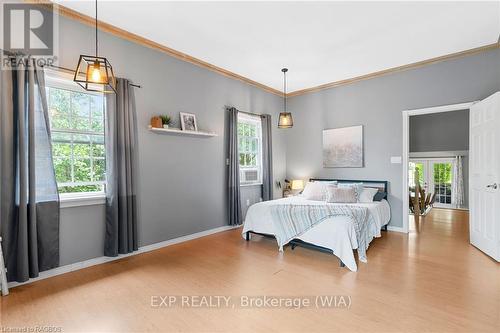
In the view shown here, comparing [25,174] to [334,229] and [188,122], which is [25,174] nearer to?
[188,122]

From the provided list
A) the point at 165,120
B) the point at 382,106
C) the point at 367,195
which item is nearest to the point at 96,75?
the point at 165,120

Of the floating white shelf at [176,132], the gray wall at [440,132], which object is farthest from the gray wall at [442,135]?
the floating white shelf at [176,132]

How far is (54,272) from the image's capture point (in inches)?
113

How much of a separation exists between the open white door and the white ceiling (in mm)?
1045

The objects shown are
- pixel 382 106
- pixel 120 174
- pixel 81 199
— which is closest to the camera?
pixel 81 199

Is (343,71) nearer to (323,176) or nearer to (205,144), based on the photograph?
(323,176)

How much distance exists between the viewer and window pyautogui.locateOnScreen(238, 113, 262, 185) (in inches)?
210

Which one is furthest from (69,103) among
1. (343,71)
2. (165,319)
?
(343,71)

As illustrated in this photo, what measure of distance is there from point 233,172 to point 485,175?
3.72 metres

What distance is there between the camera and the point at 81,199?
3031mm

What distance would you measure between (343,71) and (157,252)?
14.3 ft

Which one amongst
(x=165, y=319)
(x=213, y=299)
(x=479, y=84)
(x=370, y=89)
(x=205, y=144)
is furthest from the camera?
(x=370, y=89)

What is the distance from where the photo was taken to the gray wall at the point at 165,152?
3.06 meters

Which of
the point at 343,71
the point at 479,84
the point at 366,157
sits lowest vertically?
the point at 366,157
